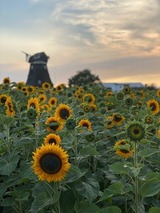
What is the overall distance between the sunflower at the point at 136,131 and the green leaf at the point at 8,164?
30.4 inches

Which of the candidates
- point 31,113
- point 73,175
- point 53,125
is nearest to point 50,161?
point 73,175

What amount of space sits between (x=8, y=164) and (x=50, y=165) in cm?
64

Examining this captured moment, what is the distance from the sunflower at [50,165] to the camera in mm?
2262

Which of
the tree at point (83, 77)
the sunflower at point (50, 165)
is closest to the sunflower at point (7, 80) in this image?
the sunflower at point (50, 165)

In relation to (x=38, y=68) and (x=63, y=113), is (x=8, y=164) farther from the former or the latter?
(x=38, y=68)

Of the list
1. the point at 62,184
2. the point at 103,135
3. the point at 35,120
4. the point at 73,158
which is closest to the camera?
the point at 62,184

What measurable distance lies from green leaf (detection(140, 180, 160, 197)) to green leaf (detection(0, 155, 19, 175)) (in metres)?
0.84

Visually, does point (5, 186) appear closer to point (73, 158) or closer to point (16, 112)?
point (73, 158)

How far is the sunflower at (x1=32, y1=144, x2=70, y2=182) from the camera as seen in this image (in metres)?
2.26

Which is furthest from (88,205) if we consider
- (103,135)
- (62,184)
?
(103,135)

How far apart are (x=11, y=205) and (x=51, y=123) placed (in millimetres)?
740

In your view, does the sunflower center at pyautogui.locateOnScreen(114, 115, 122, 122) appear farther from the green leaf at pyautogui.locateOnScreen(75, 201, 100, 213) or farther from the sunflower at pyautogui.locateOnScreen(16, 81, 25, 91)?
the sunflower at pyautogui.locateOnScreen(16, 81, 25, 91)

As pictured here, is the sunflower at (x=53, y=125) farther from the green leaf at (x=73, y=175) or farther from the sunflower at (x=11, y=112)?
the green leaf at (x=73, y=175)

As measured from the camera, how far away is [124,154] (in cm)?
300
